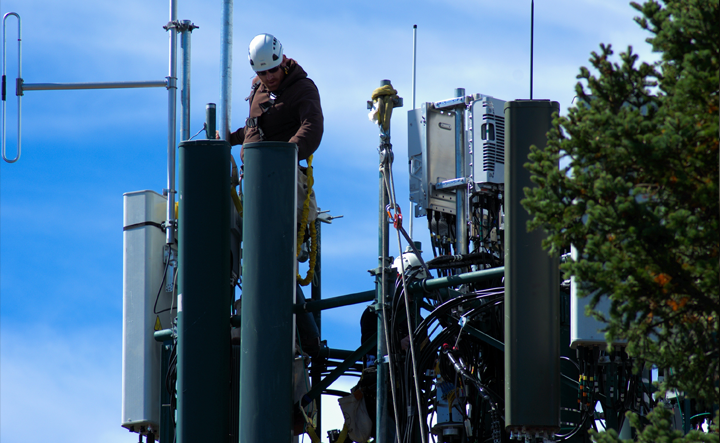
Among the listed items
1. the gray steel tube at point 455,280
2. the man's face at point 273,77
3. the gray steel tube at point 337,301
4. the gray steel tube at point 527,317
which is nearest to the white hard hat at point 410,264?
the gray steel tube at point 455,280

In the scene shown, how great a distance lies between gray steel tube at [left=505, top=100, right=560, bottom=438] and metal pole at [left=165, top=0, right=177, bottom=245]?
416cm

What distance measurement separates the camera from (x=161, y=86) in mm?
14406

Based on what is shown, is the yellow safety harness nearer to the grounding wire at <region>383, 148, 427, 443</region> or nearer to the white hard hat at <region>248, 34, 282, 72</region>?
the grounding wire at <region>383, 148, 427, 443</region>

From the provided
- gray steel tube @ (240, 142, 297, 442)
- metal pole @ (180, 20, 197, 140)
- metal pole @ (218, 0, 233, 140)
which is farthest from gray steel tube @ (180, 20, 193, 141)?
gray steel tube @ (240, 142, 297, 442)

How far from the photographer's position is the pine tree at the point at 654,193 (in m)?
7.74

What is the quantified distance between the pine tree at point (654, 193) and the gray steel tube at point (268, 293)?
138 inches

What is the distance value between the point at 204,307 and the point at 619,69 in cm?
499

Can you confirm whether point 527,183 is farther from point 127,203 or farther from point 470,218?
point 127,203

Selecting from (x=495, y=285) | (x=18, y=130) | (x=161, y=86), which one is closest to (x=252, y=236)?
(x=495, y=285)

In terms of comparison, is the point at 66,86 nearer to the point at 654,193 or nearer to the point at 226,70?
the point at 226,70

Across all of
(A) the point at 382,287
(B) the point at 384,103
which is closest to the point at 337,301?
(A) the point at 382,287

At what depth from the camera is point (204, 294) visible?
11.6m

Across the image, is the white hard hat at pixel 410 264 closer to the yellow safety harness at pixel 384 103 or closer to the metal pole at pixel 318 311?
the metal pole at pixel 318 311

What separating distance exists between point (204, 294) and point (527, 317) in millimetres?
3201
